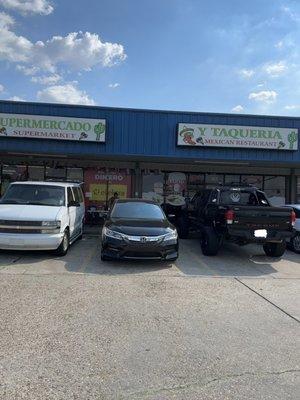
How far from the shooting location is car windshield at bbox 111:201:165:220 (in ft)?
37.7

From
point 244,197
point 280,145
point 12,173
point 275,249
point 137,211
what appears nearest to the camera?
point 137,211

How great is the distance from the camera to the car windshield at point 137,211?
453 inches

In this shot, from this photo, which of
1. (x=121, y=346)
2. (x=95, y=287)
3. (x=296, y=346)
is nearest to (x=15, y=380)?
(x=121, y=346)

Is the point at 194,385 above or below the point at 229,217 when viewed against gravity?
below

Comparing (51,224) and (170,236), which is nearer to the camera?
(170,236)

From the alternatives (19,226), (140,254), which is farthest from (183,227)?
(19,226)

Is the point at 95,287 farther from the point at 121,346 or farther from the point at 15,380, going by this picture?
the point at 15,380

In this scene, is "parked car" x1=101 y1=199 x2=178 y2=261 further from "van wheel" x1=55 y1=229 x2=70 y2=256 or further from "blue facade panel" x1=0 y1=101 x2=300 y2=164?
"blue facade panel" x1=0 y1=101 x2=300 y2=164

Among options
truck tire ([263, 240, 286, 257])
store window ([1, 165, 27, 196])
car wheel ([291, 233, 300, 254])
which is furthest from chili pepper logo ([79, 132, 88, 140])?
car wheel ([291, 233, 300, 254])

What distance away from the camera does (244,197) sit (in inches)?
535

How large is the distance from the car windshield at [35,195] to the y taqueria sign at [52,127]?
5242 mm

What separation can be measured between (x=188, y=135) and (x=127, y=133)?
7.88 feet

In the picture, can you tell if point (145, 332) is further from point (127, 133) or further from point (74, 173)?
point (74, 173)

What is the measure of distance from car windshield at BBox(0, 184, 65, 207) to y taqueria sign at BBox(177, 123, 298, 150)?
6.78 meters
